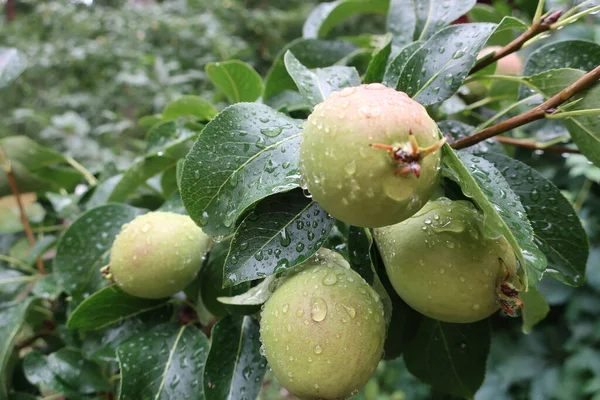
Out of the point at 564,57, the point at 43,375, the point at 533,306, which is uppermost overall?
the point at 564,57

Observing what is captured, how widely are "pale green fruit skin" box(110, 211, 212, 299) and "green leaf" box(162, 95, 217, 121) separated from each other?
0.27 metres

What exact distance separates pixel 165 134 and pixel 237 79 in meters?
0.14

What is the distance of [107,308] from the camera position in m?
0.64

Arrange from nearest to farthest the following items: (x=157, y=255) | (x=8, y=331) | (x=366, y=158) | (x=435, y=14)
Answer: (x=366, y=158), (x=157, y=255), (x=435, y=14), (x=8, y=331)

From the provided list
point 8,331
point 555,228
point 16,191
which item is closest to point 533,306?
point 555,228

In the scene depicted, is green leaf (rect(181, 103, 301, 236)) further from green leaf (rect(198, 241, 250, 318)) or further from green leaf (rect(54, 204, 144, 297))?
green leaf (rect(54, 204, 144, 297))

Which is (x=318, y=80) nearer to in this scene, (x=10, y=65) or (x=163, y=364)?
(x=163, y=364)

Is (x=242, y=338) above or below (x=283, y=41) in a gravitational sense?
above

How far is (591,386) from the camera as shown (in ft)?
4.75

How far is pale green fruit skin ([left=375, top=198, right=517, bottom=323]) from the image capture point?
1.41ft

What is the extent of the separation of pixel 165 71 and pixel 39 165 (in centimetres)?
158

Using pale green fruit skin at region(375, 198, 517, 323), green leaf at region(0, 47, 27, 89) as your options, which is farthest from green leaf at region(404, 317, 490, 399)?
green leaf at region(0, 47, 27, 89)

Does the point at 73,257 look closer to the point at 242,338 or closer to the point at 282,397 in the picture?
the point at 242,338

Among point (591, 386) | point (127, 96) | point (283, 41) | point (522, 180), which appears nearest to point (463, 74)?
point (522, 180)
